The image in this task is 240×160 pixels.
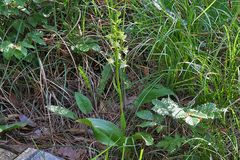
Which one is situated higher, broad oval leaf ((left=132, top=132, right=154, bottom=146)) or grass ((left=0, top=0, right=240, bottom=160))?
grass ((left=0, top=0, right=240, bottom=160))

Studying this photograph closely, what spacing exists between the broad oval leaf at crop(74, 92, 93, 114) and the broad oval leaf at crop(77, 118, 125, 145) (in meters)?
0.15

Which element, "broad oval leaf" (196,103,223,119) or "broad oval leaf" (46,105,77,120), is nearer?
"broad oval leaf" (196,103,223,119)

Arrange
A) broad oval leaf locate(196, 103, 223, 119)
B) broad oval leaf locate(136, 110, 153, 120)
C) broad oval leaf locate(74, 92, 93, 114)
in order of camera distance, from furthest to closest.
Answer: broad oval leaf locate(74, 92, 93, 114) → broad oval leaf locate(136, 110, 153, 120) → broad oval leaf locate(196, 103, 223, 119)

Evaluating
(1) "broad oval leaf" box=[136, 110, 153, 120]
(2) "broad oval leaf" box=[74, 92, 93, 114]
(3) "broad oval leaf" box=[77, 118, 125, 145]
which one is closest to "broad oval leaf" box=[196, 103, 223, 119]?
(1) "broad oval leaf" box=[136, 110, 153, 120]

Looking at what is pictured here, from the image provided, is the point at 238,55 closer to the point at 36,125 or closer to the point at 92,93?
the point at 92,93

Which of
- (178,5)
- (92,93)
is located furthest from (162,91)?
(178,5)

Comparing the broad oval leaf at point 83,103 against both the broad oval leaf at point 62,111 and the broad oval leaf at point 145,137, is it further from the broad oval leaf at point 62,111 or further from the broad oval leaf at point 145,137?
the broad oval leaf at point 145,137

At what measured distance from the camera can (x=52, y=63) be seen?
2.18 m

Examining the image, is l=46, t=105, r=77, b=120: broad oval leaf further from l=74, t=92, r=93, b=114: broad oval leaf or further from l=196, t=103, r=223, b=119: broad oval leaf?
l=196, t=103, r=223, b=119: broad oval leaf

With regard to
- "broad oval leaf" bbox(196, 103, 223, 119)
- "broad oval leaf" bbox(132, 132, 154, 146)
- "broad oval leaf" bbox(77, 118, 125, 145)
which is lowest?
"broad oval leaf" bbox(132, 132, 154, 146)

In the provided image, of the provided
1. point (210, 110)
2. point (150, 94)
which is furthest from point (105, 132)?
point (210, 110)

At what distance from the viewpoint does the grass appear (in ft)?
6.15

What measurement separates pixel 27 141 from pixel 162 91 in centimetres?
56

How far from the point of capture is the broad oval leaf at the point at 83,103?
6.44ft
